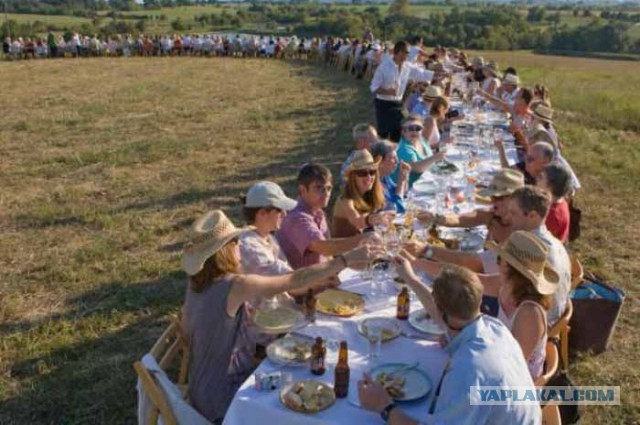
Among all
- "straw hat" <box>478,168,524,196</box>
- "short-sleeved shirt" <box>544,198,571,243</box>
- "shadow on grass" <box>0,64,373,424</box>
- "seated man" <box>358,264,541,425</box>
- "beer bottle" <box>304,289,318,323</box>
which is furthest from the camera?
"short-sleeved shirt" <box>544,198,571,243</box>

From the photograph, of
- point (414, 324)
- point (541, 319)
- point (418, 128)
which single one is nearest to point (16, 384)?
point (414, 324)

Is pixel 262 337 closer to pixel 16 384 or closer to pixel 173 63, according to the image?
pixel 16 384

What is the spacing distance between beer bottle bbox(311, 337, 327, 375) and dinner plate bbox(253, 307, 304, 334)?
36 centimetres

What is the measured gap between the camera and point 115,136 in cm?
1117

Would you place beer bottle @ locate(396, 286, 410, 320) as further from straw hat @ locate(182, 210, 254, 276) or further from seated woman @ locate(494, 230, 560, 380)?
straw hat @ locate(182, 210, 254, 276)

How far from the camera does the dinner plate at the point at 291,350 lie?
276cm

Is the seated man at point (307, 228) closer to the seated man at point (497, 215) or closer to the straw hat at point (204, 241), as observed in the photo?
the seated man at point (497, 215)

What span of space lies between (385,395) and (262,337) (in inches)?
32.6

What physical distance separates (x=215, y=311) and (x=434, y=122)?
4.98 meters

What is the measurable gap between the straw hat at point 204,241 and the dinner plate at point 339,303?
0.67 m

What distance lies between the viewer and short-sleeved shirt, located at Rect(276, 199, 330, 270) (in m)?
3.99

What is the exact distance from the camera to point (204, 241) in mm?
2807

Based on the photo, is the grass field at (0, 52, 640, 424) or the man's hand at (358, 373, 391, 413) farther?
the grass field at (0, 52, 640, 424)

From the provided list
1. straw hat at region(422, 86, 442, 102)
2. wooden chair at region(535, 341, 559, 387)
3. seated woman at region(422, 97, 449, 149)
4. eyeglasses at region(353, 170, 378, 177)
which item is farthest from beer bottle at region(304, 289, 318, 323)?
straw hat at region(422, 86, 442, 102)
